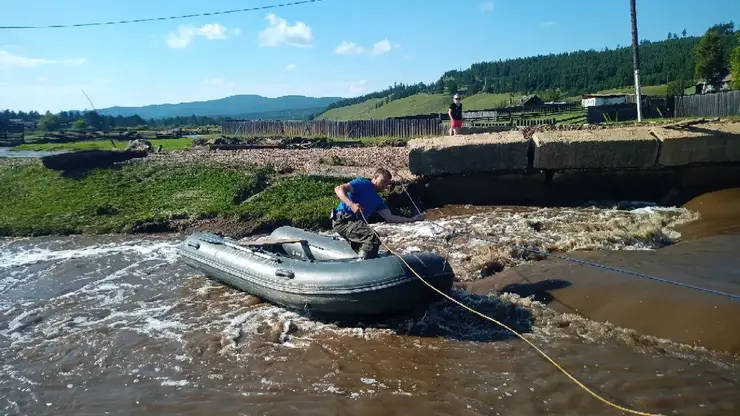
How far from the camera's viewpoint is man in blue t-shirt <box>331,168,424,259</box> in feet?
24.3

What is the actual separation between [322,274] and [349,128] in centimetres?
2262

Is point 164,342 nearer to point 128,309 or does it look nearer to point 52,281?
point 128,309

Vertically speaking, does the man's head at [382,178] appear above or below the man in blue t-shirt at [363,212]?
above

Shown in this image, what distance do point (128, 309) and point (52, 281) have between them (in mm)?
2470

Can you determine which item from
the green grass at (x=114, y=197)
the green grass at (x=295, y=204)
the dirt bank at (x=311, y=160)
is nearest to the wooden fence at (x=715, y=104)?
the dirt bank at (x=311, y=160)

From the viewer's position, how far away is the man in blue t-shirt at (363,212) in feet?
24.3

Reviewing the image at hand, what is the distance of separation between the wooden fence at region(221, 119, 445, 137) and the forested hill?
45.2 metres

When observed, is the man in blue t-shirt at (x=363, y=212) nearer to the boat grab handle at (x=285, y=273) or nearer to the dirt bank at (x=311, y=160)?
the boat grab handle at (x=285, y=273)

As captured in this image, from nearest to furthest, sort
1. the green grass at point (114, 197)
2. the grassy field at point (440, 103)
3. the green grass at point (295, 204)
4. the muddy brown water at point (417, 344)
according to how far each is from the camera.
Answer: the muddy brown water at point (417, 344) → the green grass at point (295, 204) → the green grass at point (114, 197) → the grassy field at point (440, 103)

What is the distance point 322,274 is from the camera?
7055 mm

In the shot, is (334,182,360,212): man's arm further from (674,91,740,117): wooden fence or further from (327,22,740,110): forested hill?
(327,22,740,110): forested hill

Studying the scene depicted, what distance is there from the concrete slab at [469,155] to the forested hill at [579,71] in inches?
2438

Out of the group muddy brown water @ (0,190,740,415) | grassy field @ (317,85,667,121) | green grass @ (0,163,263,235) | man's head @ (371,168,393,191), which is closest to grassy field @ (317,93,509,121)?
grassy field @ (317,85,667,121)

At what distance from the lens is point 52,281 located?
32.1 feet
